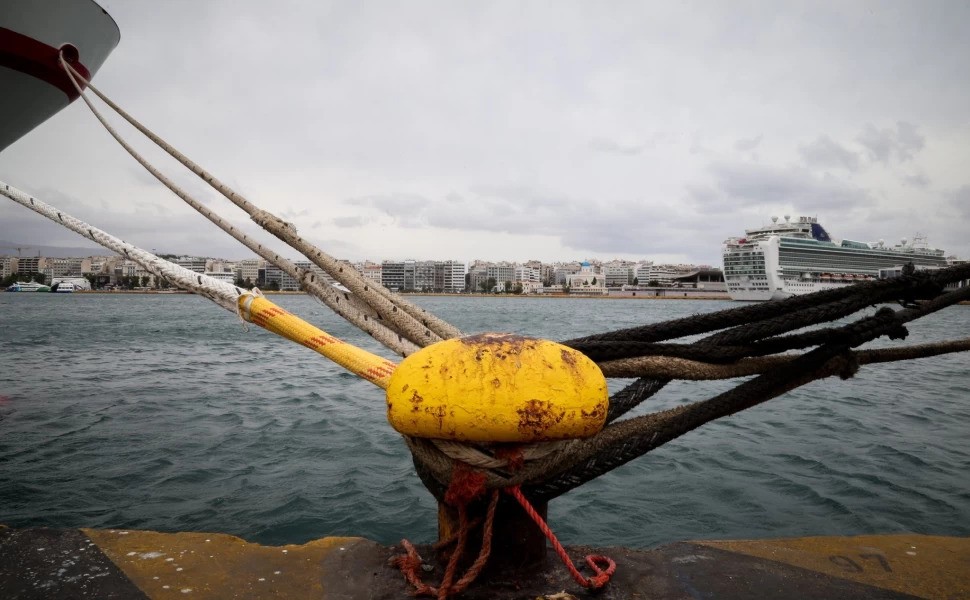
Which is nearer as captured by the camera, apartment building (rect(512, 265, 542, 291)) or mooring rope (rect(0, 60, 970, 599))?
mooring rope (rect(0, 60, 970, 599))

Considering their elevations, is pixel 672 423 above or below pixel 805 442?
above

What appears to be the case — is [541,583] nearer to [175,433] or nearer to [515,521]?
[515,521]

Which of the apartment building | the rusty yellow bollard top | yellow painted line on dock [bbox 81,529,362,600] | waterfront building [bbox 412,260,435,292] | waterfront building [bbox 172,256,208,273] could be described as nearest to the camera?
the rusty yellow bollard top

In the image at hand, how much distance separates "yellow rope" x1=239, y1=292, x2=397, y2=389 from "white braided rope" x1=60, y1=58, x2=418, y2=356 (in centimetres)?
18

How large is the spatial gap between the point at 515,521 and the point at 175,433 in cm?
552

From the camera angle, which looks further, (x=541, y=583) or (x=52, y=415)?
(x=52, y=415)

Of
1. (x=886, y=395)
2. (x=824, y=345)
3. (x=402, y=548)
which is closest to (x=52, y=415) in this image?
(x=402, y=548)

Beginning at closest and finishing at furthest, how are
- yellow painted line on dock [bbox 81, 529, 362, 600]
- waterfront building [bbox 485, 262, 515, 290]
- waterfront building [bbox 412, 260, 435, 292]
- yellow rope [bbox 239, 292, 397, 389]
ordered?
yellow painted line on dock [bbox 81, 529, 362, 600], yellow rope [bbox 239, 292, 397, 389], waterfront building [bbox 412, 260, 435, 292], waterfront building [bbox 485, 262, 515, 290]

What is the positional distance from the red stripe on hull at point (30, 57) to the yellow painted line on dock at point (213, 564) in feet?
22.9

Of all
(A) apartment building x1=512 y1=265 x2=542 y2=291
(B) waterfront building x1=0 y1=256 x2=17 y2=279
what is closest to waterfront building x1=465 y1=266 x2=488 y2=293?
(A) apartment building x1=512 y1=265 x2=542 y2=291

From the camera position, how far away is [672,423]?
186 cm

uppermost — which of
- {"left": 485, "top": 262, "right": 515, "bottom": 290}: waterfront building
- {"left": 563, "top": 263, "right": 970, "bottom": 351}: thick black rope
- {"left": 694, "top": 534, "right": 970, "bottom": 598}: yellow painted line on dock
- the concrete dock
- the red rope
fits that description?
{"left": 485, "top": 262, "right": 515, "bottom": 290}: waterfront building

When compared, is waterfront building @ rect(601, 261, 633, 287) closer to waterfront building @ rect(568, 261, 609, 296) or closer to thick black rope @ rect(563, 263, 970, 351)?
waterfront building @ rect(568, 261, 609, 296)

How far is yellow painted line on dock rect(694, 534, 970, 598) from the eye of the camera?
71.6 inches
